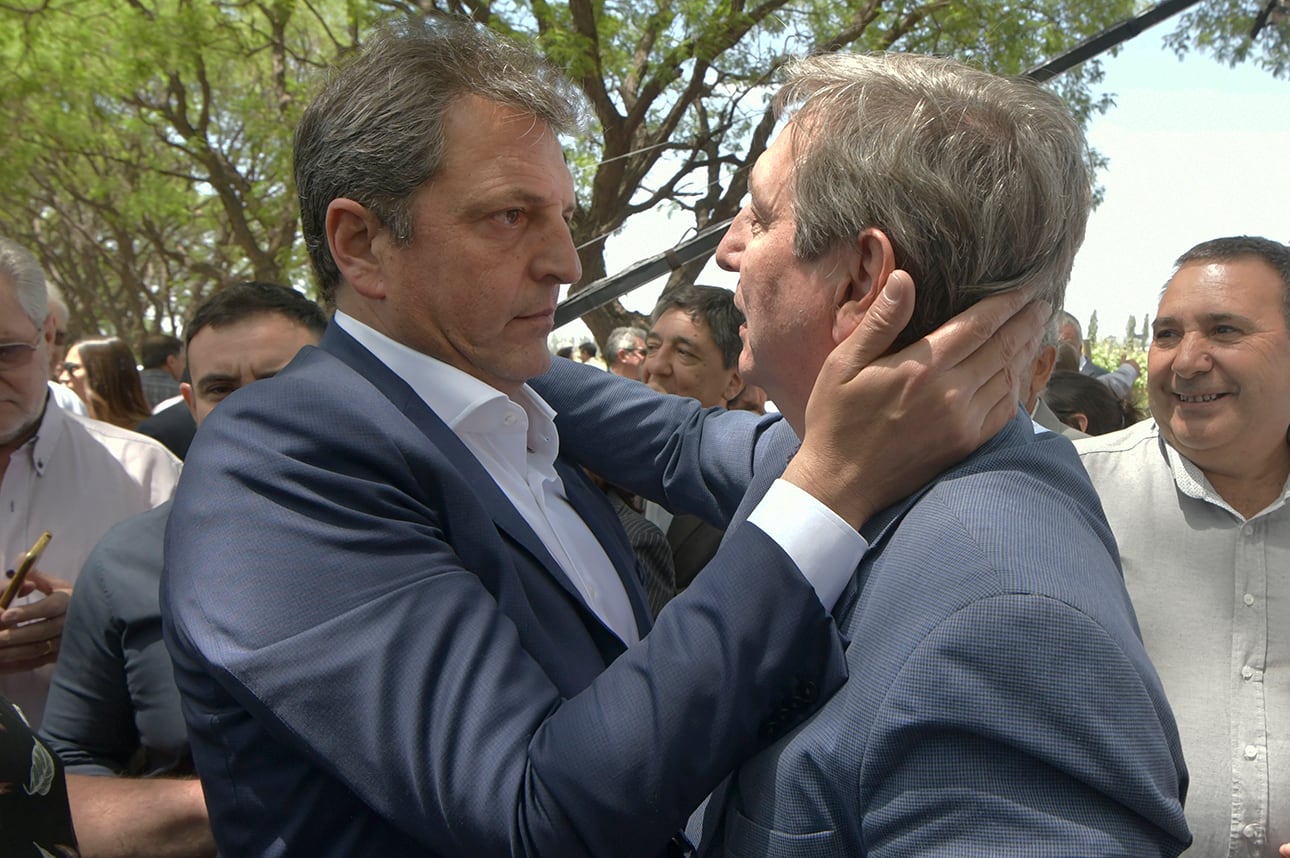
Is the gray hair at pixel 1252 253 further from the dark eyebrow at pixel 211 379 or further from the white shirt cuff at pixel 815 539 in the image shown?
the dark eyebrow at pixel 211 379

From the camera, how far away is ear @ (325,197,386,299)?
1.95m

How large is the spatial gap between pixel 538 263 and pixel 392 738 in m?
0.92

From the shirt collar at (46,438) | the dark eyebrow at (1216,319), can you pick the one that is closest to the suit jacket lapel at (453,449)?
the shirt collar at (46,438)

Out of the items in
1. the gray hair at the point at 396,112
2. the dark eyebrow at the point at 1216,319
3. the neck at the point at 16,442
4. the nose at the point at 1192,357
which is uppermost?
the gray hair at the point at 396,112

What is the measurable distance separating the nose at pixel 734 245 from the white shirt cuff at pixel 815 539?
16.6 inches

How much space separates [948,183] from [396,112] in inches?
36.3

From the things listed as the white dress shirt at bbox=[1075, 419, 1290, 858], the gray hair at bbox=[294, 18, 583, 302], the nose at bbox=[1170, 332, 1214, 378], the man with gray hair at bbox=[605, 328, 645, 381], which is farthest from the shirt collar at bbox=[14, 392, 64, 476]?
the man with gray hair at bbox=[605, 328, 645, 381]

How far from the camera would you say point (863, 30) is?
12586mm

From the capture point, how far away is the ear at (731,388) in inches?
208

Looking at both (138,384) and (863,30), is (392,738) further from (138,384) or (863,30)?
(863,30)

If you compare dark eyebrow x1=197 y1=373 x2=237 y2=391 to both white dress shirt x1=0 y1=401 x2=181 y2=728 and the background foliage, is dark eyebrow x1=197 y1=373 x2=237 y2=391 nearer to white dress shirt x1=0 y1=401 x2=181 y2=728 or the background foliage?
white dress shirt x1=0 y1=401 x2=181 y2=728

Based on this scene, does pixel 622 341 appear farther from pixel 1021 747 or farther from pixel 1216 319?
pixel 1021 747

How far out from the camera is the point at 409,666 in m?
1.42

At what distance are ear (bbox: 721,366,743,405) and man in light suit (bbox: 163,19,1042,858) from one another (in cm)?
338
